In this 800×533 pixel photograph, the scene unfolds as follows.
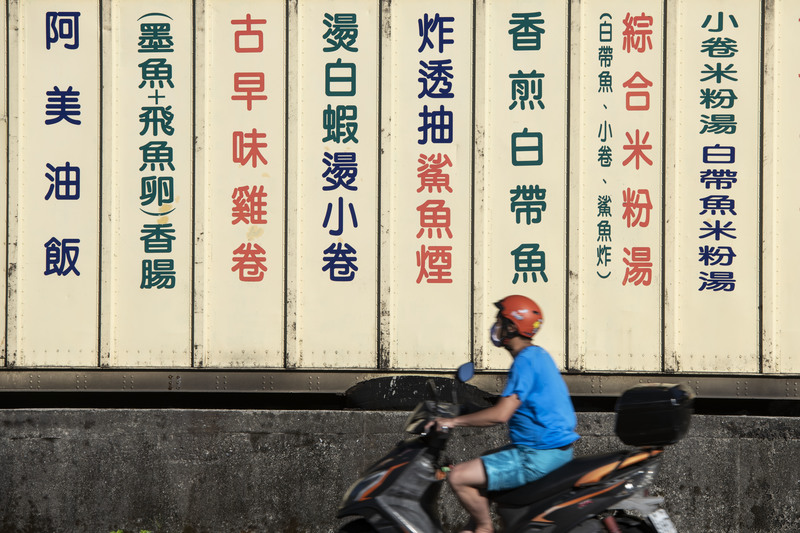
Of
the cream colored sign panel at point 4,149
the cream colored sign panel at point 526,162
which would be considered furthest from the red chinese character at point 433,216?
the cream colored sign panel at point 4,149

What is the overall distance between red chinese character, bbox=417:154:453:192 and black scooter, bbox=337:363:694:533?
3.01 metres

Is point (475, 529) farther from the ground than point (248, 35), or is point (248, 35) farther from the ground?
point (248, 35)

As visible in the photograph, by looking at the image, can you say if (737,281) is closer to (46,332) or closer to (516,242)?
(516,242)

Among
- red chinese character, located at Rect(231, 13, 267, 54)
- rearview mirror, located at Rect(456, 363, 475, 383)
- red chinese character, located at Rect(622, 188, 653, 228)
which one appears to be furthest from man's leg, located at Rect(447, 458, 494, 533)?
red chinese character, located at Rect(231, 13, 267, 54)

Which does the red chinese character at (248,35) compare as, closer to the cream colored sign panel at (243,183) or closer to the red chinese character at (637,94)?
the cream colored sign panel at (243,183)

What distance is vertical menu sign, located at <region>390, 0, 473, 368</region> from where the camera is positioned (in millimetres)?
6633

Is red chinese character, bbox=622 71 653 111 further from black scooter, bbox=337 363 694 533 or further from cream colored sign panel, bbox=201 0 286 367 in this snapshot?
black scooter, bbox=337 363 694 533

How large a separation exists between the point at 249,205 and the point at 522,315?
346cm

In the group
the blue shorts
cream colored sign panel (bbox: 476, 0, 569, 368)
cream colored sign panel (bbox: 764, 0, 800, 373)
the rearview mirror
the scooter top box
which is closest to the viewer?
the scooter top box

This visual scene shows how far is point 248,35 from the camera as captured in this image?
673cm

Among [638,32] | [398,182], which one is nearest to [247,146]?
[398,182]

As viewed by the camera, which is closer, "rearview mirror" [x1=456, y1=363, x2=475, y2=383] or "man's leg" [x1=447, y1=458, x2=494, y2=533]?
"rearview mirror" [x1=456, y1=363, x2=475, y2=383]

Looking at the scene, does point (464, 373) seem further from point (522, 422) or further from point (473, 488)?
point (473, 488)

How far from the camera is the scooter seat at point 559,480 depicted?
12.2 ft
